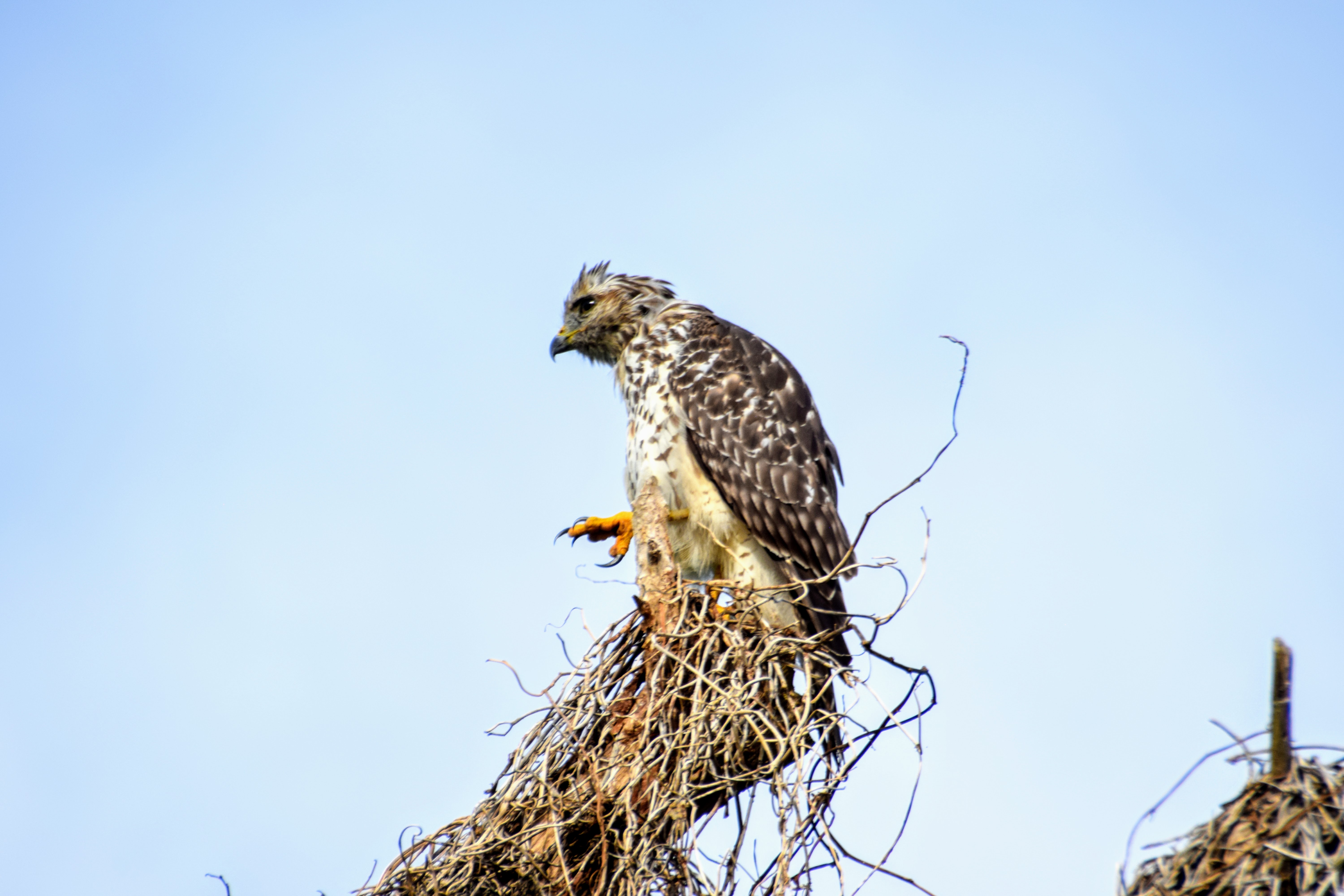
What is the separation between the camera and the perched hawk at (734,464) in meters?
5.48

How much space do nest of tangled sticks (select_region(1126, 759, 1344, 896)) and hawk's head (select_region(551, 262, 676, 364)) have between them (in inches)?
185

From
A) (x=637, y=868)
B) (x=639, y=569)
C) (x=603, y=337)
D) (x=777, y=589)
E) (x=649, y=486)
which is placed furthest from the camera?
(x=603, y=337)

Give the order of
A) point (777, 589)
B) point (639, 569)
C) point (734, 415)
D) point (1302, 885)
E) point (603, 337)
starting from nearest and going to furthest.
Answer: point (1302, 885), point (777, 589), point (639, 569), point (734, 415), point (603, 337)

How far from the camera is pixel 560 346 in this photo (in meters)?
6.80

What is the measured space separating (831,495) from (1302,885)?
3.76 m

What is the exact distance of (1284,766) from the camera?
2.22 metres

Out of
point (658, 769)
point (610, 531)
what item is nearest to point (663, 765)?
point (658, 769)

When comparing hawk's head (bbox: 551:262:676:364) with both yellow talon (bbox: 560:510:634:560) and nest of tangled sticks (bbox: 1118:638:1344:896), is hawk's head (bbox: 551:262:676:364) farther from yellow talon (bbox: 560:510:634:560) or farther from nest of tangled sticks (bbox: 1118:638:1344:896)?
nest of tangled sticks (bbox: 1118:638:1344:896)

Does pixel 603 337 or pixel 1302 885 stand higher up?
pixel 603 337

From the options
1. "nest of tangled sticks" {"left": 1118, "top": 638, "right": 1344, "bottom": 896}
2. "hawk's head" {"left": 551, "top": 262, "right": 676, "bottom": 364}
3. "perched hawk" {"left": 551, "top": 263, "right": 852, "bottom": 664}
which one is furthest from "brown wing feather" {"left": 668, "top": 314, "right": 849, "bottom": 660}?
"nest of tangled sticks" {"left": 1118, "top": 638, "right": 1344, "bottom": 896}

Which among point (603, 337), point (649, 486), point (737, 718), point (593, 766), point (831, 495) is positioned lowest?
point (593, 766)

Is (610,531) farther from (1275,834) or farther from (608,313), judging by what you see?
(1275,834)

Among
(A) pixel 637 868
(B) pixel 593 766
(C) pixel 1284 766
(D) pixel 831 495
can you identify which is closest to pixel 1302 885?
(C) pixel 1284 766

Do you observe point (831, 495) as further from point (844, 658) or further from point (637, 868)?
point (637, 868)
